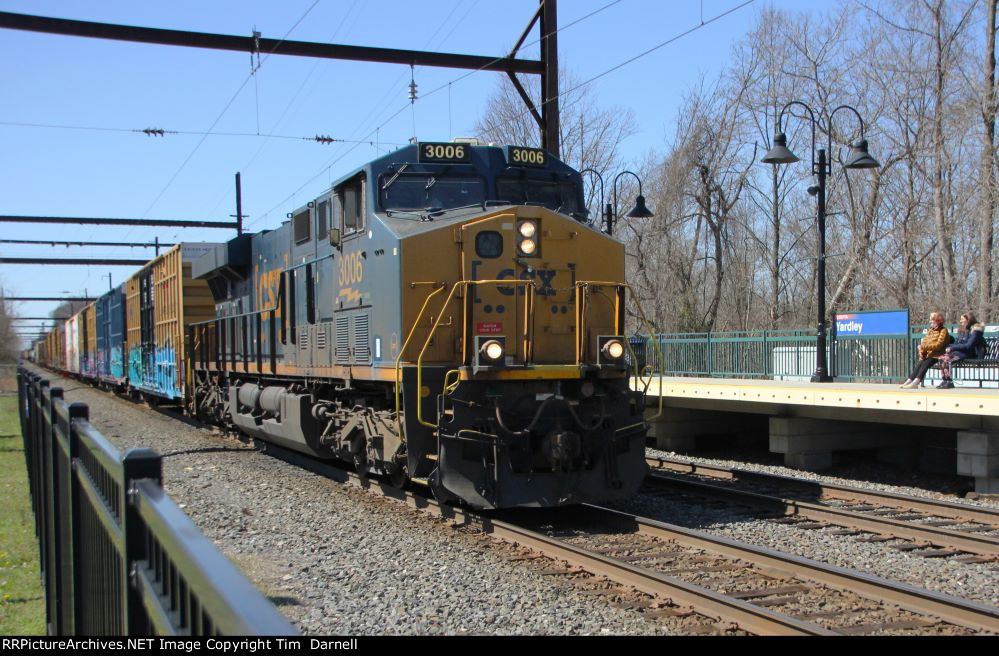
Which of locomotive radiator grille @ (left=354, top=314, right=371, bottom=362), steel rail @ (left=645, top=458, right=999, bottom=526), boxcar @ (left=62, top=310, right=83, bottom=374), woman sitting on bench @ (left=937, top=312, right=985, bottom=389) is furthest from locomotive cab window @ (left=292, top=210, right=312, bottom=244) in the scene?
boxcar @ (left=62, top=310, right=83, bottom=374)

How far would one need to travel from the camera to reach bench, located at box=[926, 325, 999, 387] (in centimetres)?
1373

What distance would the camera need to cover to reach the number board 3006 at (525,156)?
32.7 feet

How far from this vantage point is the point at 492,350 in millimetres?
8359

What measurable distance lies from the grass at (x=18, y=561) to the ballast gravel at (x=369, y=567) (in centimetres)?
157

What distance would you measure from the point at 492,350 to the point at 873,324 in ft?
30.5

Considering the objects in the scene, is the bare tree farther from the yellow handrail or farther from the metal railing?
the yellow handrail

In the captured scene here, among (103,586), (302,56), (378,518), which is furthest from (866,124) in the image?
(103,586)

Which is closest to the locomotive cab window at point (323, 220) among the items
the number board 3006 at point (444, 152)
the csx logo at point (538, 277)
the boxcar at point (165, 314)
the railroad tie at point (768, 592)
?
the number board 3006 at point (444, 152)

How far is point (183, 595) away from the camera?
197 centimetres

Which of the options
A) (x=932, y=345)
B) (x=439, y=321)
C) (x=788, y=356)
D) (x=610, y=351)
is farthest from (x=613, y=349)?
(x=788, y=356)

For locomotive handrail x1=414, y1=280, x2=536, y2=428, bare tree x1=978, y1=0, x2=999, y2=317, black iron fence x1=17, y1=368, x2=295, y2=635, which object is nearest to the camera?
black iron fence x1=17, y1=368, x2=295, y2=635

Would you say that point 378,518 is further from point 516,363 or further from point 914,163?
point 914,163

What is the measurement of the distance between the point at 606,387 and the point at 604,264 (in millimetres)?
1385

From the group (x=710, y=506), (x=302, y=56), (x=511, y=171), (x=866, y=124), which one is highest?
(x=866, y=124)
